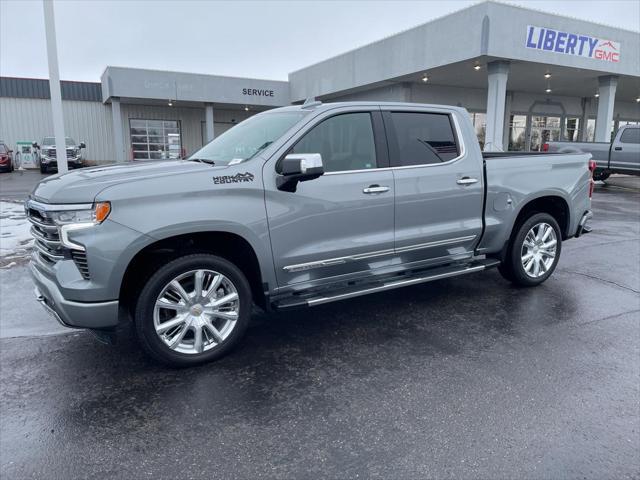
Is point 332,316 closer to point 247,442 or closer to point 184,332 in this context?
point 184,332

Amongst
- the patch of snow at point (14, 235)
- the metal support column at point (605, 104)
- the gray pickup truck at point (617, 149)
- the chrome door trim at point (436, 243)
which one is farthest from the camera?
the metal support column at point (605, 104)

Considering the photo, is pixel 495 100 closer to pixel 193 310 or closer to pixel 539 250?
pixel 539 250

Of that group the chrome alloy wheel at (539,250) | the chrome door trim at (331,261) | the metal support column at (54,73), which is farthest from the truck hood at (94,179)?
the metal support column at (54,73)

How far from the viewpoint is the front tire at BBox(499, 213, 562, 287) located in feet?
18.3

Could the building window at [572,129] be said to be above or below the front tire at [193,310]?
above

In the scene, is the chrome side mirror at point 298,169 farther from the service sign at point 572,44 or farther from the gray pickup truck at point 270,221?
the service sign at point 572,44

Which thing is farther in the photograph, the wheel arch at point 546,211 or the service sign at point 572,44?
the service sign at point 572,44

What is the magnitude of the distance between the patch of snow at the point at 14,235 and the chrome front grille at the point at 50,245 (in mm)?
4136

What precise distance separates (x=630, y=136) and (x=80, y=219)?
19.8 meters

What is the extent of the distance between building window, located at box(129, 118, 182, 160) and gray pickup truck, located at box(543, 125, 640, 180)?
23.8 m

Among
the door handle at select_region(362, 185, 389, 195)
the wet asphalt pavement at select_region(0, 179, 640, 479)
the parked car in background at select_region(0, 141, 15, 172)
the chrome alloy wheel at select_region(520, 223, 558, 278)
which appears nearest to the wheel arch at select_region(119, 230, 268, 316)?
the wet asphalt pavement at select_region(0, 179, 640, 479)

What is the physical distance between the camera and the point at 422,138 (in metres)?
4.88

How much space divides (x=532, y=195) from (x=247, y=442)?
423 centimetres

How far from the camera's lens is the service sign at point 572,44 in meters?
17.3
